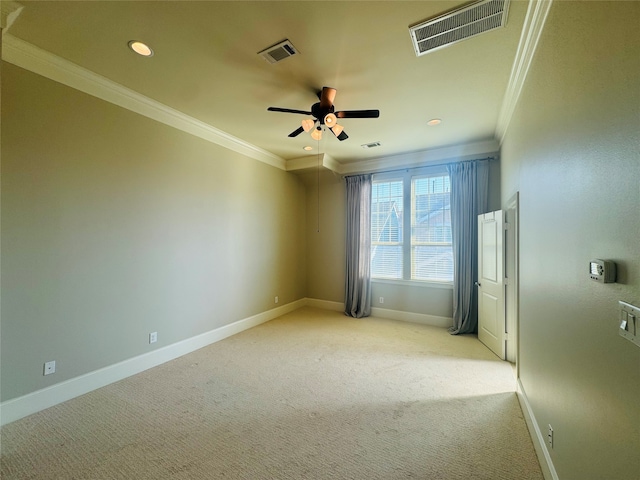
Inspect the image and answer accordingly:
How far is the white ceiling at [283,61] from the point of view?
1.85 m

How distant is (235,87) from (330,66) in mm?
1035

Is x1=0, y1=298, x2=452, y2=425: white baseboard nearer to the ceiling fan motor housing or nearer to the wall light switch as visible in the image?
the ceiling fan motor housing

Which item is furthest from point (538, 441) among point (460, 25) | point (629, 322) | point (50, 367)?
point (50, 367)

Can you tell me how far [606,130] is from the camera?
3.42 ft

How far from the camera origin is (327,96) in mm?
2641

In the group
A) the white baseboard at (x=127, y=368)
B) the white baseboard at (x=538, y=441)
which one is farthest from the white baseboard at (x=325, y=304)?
the white baseboard at (x=538, y=441)

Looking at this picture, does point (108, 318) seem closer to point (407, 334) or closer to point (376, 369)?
point (376, 369)

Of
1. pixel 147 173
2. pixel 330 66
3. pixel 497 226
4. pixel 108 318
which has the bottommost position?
pixel 108 318

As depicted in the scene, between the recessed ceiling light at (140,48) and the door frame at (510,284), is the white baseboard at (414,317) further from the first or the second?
the recessed ceiling light at (140,48)

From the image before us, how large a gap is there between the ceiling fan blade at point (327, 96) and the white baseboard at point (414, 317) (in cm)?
388

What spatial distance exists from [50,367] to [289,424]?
2.19 meters

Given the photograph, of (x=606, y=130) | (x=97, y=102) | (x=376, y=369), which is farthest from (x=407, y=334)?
(x=97, y=102)

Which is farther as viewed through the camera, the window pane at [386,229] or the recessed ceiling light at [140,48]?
the window pane at [386,229]

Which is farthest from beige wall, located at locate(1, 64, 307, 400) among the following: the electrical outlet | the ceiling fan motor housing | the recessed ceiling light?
the ceiling fan motor housing
